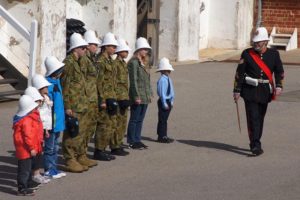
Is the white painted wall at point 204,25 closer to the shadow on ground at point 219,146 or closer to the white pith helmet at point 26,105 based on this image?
the shadow on ground at point 219,146

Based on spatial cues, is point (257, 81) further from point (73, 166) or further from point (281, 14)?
point (281, 14)

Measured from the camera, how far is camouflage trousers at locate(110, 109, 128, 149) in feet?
40.7

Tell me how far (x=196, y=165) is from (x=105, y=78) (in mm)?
1594

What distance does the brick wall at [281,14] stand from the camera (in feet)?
101

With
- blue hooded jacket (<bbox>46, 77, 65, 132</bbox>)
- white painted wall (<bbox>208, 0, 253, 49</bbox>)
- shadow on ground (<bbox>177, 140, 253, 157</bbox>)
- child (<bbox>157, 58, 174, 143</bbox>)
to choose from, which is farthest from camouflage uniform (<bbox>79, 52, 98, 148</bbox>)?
white painted wall (<bbox>208, 0, 253, 49</bbox>)

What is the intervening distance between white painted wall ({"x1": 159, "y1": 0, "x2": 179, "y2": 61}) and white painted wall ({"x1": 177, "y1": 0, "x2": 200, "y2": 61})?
0.14 m

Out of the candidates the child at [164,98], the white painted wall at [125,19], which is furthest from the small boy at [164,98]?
the white painted wall at [125,19]

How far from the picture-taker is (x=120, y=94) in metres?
12.3

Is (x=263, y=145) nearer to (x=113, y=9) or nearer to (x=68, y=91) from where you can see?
(x=68, y=91)

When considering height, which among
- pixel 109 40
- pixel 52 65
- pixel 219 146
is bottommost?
pixel 219 146

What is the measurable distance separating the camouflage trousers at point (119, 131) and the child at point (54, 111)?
Answer: 1.56m

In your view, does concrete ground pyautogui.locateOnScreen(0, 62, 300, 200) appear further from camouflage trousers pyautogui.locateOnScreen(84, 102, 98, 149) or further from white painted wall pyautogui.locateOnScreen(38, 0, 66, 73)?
white painted wall pyautogui.locateOnScreen(38, 0, 66, 73)

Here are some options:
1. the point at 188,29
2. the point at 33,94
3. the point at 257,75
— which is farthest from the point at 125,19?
the point at 33,94

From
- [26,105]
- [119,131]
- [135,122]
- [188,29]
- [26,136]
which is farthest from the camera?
[188,29]
